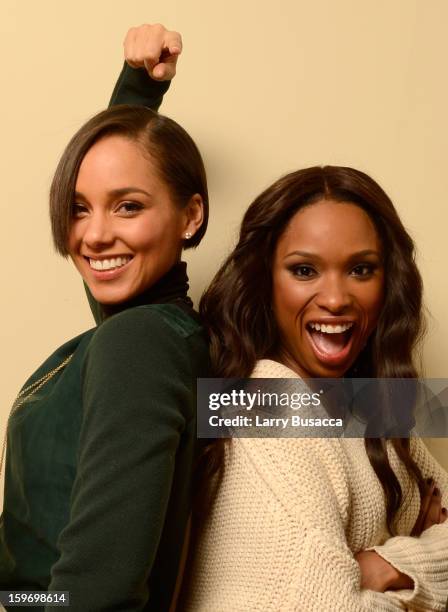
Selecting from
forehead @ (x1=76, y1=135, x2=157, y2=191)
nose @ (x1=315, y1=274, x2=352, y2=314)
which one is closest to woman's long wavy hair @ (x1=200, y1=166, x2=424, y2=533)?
nose @ (x1=315, y1=274, x2=352, y2=314)

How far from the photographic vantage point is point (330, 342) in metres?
1.32

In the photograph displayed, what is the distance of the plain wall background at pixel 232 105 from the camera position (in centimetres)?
167

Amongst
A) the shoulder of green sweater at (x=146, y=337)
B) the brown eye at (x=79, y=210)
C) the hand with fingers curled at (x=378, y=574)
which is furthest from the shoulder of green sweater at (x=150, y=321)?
the hand with fingers curled at (x=378, y=574)

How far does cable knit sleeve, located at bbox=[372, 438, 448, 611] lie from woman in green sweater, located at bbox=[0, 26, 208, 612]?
0.34 metres

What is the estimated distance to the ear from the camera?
1287mm

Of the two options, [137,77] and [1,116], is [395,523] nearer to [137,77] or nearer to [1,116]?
[137,77]

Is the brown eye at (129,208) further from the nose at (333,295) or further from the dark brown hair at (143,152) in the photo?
the nose at (333,295)

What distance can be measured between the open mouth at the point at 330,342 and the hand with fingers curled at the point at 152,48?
54 cm

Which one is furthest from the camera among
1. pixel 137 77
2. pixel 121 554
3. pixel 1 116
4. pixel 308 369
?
pixel 1 116

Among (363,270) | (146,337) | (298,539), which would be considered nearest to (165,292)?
(146,337)

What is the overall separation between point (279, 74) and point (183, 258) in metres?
0.45

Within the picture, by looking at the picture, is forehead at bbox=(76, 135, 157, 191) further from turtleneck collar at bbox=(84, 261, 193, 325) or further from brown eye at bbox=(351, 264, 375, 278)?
brown eye at bbox=(351, 264, 375, 278)

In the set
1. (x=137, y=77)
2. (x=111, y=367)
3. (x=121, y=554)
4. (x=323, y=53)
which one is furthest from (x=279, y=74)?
(x=121, y=554)

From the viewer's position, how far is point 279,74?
1725mm
